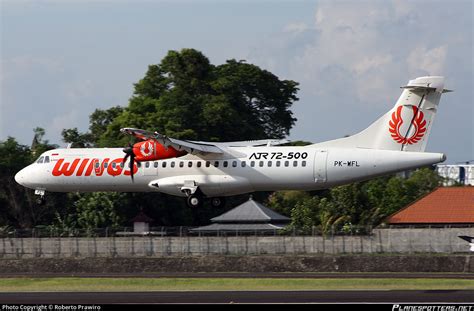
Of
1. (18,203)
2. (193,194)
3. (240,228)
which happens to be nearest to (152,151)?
(193,194)

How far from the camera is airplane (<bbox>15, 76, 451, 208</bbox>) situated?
4984cm

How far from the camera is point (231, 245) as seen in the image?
5819 centimetres

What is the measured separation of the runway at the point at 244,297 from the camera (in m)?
36.3

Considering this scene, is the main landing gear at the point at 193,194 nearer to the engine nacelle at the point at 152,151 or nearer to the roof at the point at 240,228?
the engine nacelle at the point at 152,151

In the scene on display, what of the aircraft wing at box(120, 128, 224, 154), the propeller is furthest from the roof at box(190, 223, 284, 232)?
the aircraft wing at box(120, 128, 224, 154)

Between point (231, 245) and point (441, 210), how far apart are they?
2467 cm

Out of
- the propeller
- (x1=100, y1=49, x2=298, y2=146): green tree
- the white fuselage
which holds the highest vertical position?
(x1=100, y1=49, x2=298, y2=146): green tree

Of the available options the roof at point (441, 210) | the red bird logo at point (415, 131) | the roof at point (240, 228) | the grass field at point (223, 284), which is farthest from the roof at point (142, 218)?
the red bird logo at point (415, 131)

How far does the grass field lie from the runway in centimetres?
312

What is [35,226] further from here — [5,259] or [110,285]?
[110,285]

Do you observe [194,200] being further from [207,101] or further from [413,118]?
[207,101]

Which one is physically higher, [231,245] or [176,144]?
[176,144]

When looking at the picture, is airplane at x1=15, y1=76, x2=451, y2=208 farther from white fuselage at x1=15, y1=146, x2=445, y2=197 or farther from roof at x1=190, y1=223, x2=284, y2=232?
roof at x1=190, y1=223, x2=284, y2=232

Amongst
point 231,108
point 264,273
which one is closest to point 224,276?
point 264,273
